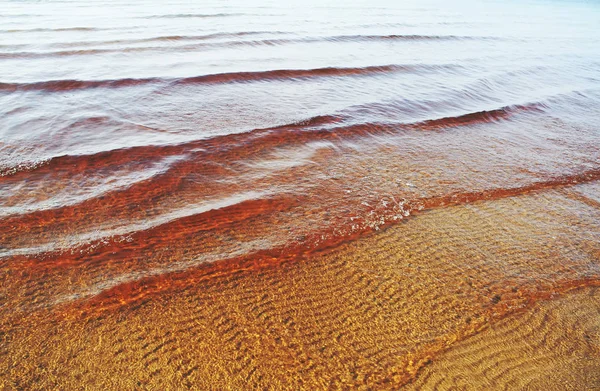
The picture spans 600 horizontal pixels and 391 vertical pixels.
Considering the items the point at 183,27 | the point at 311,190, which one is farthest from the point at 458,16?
the point at 311,190

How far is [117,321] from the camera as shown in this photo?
7.40ft

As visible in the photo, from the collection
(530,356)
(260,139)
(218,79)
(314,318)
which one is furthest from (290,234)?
(218,79)

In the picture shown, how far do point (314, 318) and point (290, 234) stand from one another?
891 millimetres

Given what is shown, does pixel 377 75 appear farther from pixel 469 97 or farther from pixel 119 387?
→ pixel 119 387

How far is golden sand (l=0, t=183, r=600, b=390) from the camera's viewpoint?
1.99m

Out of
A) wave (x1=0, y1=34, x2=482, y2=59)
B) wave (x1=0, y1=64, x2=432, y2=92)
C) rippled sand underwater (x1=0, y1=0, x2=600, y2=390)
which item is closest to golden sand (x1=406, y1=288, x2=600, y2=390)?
rippled sand underwater (x1=0, y1=0, x2=600, y2=390)

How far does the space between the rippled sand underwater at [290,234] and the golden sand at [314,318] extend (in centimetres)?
1

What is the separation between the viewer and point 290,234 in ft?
10.2

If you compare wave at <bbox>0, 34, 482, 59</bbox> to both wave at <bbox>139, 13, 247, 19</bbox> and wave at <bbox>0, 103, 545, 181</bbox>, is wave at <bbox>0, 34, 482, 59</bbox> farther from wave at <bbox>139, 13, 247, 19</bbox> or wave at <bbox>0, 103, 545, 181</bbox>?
wave at <bbox>0, 103, 545, 181</bbox>

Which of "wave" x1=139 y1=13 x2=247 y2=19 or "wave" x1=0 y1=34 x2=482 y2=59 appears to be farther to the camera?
"wave" x1=139 y1=13 x2=247 y2=19

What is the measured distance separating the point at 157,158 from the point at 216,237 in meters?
1.69

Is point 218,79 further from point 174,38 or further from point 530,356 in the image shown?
point 530,356

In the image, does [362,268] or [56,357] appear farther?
[362,268]

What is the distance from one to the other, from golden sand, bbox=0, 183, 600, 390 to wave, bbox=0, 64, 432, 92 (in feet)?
16.8
